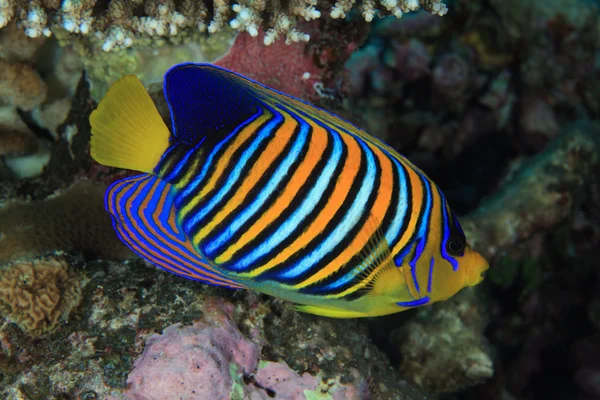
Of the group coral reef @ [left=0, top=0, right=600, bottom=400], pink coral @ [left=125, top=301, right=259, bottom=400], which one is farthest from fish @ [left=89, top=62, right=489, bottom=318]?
coral reef @ [left=0, top=0, right=600, bottom=400]

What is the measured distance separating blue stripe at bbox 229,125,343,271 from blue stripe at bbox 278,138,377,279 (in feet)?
0.33

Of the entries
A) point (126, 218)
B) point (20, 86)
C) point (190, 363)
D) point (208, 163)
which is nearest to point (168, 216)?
point (126, 218)

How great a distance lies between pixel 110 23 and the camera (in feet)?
7.75

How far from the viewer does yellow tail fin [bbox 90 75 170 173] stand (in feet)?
4.72

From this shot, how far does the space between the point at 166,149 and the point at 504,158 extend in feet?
13.7

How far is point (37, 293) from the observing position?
6.38 ft

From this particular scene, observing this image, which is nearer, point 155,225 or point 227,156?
point 227,156

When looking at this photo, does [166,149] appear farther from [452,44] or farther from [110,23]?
[452,44]

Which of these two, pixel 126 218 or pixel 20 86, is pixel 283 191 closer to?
pixel 126 218

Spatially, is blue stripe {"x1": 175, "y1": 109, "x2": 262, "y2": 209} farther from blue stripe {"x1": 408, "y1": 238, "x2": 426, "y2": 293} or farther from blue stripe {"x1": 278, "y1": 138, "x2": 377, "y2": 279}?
blue stripe {"x1": 408, "y1": 238, "x2": 426, "y2": 293}

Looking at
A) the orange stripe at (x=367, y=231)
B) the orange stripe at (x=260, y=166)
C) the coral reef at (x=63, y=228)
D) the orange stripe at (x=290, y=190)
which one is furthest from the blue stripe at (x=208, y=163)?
the coral reef at (x=63, y=228)

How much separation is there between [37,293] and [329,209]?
1315 millimetres

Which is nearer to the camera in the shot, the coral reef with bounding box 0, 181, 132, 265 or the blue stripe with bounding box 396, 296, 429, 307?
the blue stripe with bounding box 396, 296, 429, 307

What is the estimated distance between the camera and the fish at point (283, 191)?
1.48m
